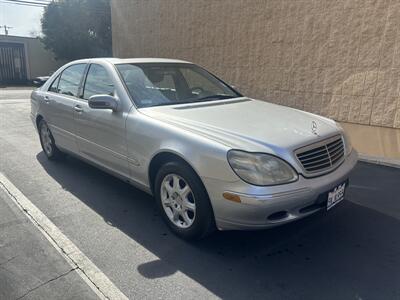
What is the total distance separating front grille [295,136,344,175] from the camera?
279cm

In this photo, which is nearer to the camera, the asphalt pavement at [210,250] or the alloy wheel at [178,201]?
the asphalt pavement at [210,250]

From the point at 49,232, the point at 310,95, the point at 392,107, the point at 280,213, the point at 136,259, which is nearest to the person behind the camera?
the point at 280,213

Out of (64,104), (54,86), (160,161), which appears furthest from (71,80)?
(160,161)

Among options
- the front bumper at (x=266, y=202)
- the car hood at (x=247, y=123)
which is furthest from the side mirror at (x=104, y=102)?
the front bumper at (x=266, y=202)

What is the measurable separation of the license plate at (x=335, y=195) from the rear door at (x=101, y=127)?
194cm

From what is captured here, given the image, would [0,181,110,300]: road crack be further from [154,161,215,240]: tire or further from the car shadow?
[154,161,215,240]: tire

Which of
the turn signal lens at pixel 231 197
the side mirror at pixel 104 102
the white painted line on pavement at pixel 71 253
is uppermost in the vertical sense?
the side mirror at pixel 104 102

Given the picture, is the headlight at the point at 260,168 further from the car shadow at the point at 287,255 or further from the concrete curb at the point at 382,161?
the concrete curb at the point at 382,161

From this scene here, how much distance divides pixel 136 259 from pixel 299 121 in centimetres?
→ 192

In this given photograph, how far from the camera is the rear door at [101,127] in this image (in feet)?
11.8

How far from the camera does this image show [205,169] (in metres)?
2.75

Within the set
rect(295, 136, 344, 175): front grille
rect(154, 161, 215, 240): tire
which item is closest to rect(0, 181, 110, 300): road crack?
rect(154, 161, 215, 240): tire

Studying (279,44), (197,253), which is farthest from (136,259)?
(279,44)

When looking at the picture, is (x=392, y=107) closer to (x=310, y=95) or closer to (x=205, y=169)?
A: (x=310, y=95)
